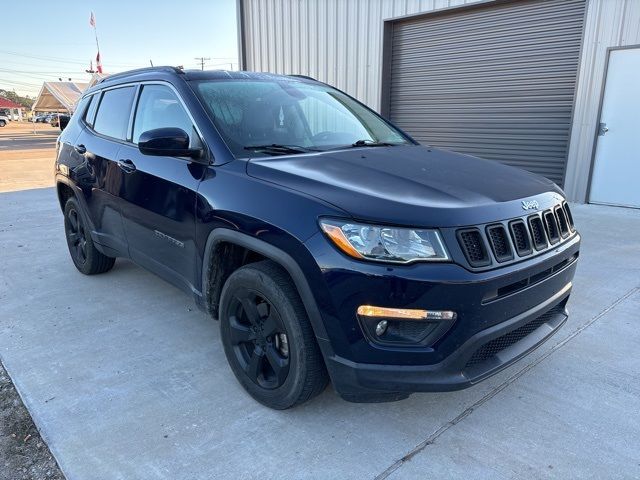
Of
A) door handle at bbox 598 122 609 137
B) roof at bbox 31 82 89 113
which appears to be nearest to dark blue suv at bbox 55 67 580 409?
door handle at bbox 598 122 609 137

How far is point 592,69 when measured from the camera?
23.4 feet

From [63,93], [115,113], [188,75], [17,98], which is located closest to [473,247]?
[188,75]

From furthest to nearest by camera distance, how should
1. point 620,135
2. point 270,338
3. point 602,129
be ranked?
point 602,129 < point 620,135 < point 270,338

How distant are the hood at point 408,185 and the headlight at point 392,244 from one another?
42mm

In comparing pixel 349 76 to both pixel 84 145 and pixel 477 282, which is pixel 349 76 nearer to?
pixel 84 145

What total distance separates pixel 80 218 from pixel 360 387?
3410 millimetres

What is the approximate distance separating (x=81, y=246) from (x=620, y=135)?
24.0 ft

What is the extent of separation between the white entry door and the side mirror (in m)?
6.73

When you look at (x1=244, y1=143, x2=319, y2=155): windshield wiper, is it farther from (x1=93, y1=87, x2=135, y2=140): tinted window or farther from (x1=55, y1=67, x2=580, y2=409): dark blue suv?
(x1=93, y1=87, x2=135, y2=140): tinted window

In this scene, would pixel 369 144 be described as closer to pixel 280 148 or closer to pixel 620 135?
pixel 280 148

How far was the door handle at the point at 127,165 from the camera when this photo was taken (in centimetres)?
337

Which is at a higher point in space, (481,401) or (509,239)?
(509,239)

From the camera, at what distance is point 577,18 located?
7.27 metres

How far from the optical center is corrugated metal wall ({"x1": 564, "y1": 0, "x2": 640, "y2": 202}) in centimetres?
669
